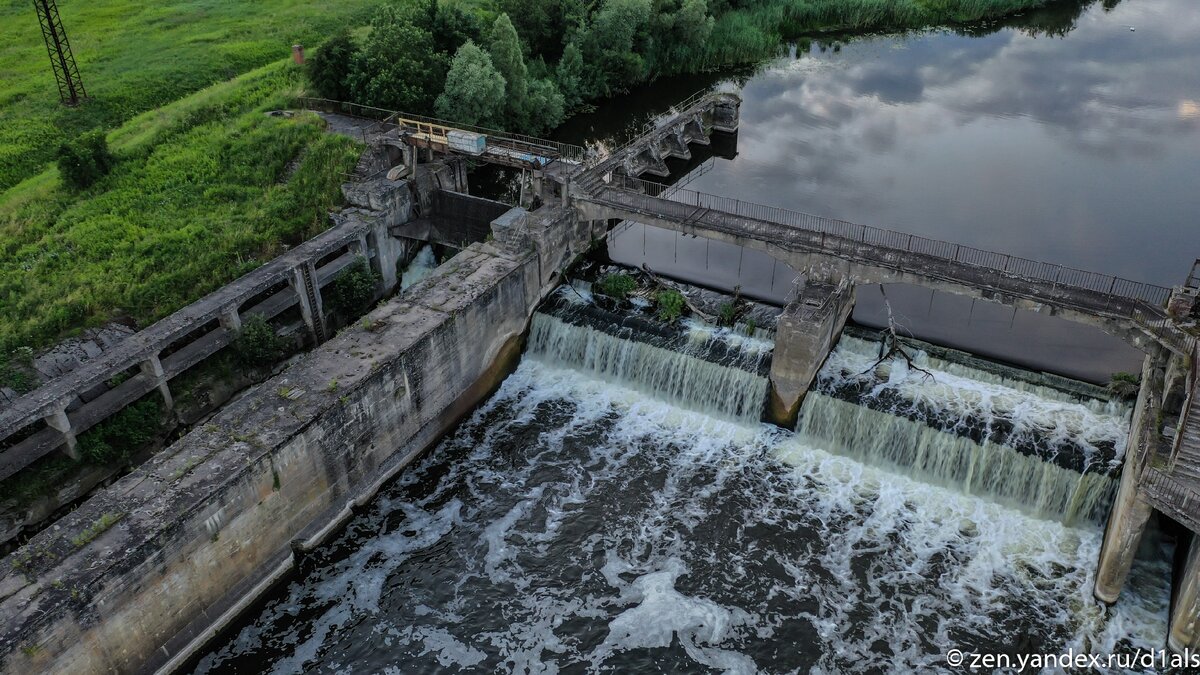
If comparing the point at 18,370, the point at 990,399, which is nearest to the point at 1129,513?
the point at 990,399

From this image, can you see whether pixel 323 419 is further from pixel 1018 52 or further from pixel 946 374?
pixel 1018 52

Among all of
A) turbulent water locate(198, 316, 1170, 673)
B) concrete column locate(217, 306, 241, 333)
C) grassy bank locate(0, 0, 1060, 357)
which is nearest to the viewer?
turbulent water locate(198, 316, 1170, 673)

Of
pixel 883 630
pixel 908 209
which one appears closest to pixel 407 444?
pixel 883 630

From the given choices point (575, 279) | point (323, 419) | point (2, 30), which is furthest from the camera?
point (2, 30)

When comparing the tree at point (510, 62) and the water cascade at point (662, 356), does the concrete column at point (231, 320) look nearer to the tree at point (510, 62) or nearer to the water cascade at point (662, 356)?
the water cascade at point (662, 356)

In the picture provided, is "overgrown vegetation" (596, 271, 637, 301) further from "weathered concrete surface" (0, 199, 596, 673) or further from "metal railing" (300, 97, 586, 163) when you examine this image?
"metal railing" (300, 97, 586, 163)

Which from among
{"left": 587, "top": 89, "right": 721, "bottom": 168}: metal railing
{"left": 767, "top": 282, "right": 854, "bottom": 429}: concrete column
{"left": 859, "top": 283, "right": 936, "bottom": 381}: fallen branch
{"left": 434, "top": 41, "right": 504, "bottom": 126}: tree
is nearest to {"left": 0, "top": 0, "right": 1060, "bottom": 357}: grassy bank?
{"left": 434, "top": 41, "right": 504, "bottom": 126}: tree

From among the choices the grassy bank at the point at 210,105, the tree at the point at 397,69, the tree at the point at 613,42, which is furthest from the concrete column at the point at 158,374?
the tree at the point at 613,42
